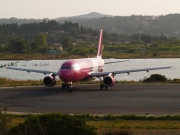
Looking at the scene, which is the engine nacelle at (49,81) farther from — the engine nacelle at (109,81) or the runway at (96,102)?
the engine nacelle at (109,81)

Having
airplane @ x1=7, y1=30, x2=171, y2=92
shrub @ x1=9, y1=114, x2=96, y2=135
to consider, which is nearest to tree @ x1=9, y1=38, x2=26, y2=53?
airplane @ x1=7, y1=30, x2=171, y2=92

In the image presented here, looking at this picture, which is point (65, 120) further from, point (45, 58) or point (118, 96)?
point (45, 58)

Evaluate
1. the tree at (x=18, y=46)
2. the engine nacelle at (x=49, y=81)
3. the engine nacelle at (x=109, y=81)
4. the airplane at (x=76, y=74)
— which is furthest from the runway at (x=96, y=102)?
the tree at (x=18, y=46)

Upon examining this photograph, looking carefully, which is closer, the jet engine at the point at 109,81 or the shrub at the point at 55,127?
the shrub at the point at 55,127

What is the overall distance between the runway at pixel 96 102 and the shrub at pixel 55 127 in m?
11.8

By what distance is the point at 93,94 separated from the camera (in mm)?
39812

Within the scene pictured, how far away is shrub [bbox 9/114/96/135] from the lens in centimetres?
1517

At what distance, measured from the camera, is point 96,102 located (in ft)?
110

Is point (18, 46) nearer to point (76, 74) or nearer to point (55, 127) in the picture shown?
point (76, 74)

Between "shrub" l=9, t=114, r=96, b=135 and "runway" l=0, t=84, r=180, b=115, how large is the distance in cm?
1181

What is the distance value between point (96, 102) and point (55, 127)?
1814 centimetres

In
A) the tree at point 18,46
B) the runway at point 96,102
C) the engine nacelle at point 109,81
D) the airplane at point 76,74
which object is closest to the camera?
the runway at point 96,102

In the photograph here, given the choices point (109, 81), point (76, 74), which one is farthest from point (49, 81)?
point (109, 81)

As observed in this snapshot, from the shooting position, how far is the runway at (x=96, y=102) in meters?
29.0
